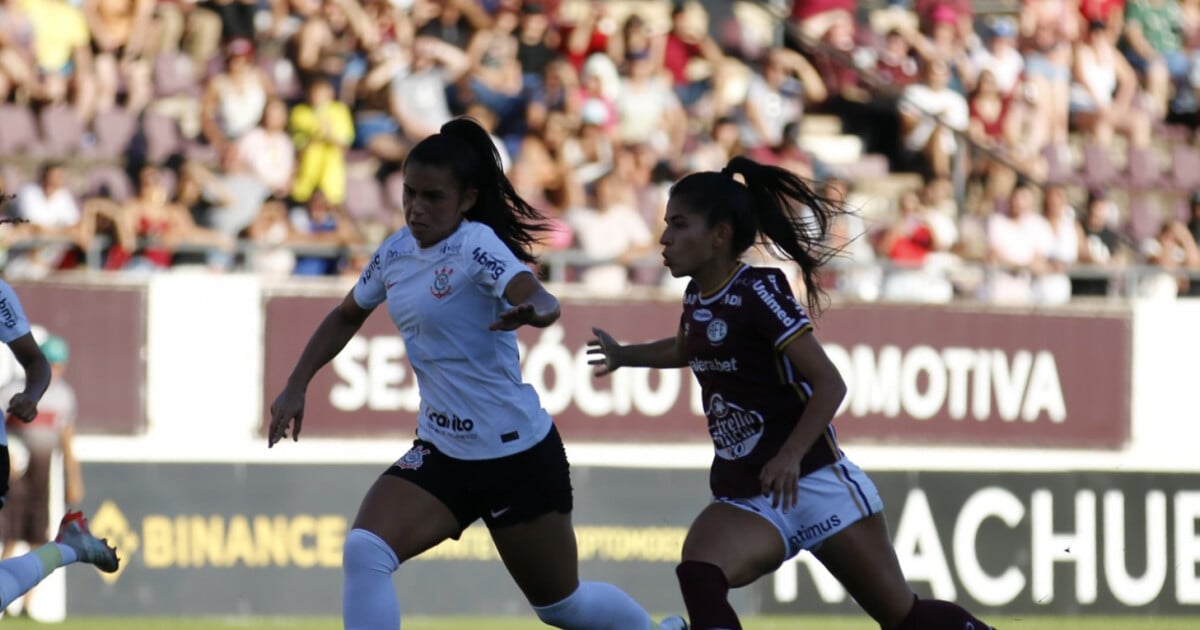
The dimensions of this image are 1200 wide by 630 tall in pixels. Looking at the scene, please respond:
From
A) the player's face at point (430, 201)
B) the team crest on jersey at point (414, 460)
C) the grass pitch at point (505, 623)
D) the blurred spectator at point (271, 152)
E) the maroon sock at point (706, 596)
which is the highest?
the blurred spectator at point (271, 152)

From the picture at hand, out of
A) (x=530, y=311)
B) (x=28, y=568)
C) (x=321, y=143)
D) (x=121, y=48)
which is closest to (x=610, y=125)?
(x=321, y=143)

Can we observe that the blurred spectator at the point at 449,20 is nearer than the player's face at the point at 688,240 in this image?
No

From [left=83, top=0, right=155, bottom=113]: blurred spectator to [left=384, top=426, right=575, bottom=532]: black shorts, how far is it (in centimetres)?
821

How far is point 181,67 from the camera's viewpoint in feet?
48.3

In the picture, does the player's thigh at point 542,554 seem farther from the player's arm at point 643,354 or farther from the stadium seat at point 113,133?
the stadium seat at point 113,133

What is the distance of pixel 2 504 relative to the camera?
7371 millimetres

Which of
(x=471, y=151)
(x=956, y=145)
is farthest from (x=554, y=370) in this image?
(x=471, y=151)

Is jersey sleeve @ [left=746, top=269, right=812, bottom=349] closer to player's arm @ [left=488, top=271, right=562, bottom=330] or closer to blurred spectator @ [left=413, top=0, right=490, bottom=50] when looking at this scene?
player's arm @ [left=488, top=271, right=562, bottom=330]

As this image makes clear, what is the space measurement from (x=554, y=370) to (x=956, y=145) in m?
5.02

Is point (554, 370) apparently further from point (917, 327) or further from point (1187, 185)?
point (1187, 185)

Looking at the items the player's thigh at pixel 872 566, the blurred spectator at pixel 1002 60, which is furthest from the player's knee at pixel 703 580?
the blurred spectator at pixel 1002 60

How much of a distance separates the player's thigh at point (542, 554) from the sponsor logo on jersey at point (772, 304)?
1.00 meters

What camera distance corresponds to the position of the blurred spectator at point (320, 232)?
1355cm

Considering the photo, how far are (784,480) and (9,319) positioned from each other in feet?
9.46
